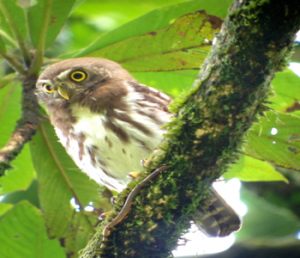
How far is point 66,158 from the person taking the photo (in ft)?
14.9

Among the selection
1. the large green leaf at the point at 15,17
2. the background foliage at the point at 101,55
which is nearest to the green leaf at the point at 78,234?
the background foliage at the point at 101,55

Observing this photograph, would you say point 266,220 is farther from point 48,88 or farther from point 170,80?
point 48,88

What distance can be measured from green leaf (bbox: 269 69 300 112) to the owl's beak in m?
1.05

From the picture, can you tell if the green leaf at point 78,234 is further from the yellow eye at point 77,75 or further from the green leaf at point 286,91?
the green leaf at point 286,91

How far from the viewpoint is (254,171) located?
4402 mm

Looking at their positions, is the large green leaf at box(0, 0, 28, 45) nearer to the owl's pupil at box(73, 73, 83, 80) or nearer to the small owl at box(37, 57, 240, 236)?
the small owl at box(37, 57, 240, 236)

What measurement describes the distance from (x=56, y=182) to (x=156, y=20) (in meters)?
1.10

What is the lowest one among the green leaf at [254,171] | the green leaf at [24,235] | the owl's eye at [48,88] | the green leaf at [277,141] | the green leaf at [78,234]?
the green leaf at [24,235]

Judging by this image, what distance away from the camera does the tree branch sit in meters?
3.81

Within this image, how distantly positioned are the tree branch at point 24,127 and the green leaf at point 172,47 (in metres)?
0.37

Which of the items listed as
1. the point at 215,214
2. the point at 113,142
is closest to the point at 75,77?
the point at 113,142

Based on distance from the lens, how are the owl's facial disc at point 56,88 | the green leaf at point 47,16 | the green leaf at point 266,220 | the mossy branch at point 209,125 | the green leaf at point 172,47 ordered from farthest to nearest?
the green leaf at point 266,220, the owl's facial disc at point 56,88, the green leaf at point 47,16, the green leaf at point 172,47, the mossy branch at point 209,125

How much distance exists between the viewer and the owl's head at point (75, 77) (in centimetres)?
423

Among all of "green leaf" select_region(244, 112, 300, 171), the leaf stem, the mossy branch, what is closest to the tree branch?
the leaf stem
